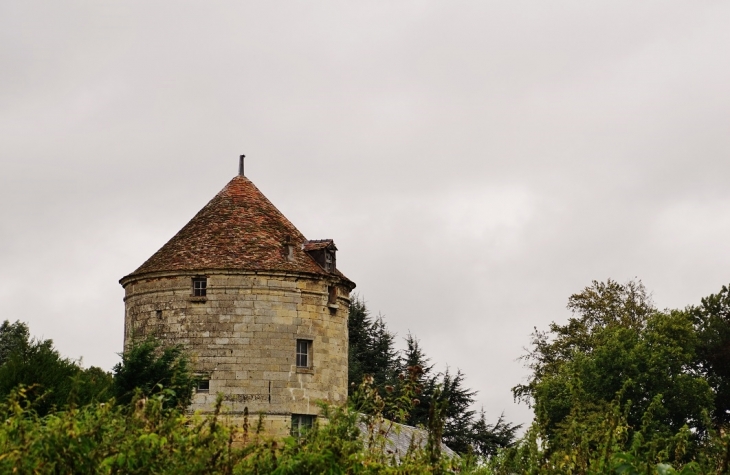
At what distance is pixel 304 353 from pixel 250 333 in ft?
5.79

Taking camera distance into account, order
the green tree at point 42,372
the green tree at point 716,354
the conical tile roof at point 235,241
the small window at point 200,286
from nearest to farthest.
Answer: the green tree at point 42,372 → the small window at point 200,286 → the conical tile roof at point 235,241 → the green tree at point 716,354

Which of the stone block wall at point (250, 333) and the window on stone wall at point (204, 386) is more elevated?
the stone block wall at point (250, 333)

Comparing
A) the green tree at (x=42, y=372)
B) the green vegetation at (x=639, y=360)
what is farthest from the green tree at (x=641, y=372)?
the green tree at (x=42, y=372)

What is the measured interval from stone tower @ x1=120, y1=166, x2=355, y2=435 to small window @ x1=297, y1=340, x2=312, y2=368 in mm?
28

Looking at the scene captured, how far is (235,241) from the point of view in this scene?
3388 cm

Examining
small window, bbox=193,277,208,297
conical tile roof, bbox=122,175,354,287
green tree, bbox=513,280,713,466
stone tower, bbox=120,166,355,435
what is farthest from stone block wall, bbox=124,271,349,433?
green tree, bbox=513,280,713,466

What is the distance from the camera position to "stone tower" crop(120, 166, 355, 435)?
1275 inches

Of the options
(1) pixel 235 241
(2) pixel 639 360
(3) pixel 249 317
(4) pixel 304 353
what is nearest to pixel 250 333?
(3) pixel 249 317

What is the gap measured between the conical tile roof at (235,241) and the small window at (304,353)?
206cm

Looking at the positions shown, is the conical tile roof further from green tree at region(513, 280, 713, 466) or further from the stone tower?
green tree at region(513, 280, 713, 466)

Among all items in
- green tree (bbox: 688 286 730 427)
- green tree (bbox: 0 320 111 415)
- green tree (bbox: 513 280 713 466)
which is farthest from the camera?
green tree (bbox: 688 286 730 427)

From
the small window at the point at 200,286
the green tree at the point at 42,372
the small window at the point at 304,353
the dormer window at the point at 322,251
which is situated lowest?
the green tree at the point at 42,372

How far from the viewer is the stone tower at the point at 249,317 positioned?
1275 inches

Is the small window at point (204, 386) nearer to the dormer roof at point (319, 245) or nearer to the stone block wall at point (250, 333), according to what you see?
the stone block wall at point (250, 333)
